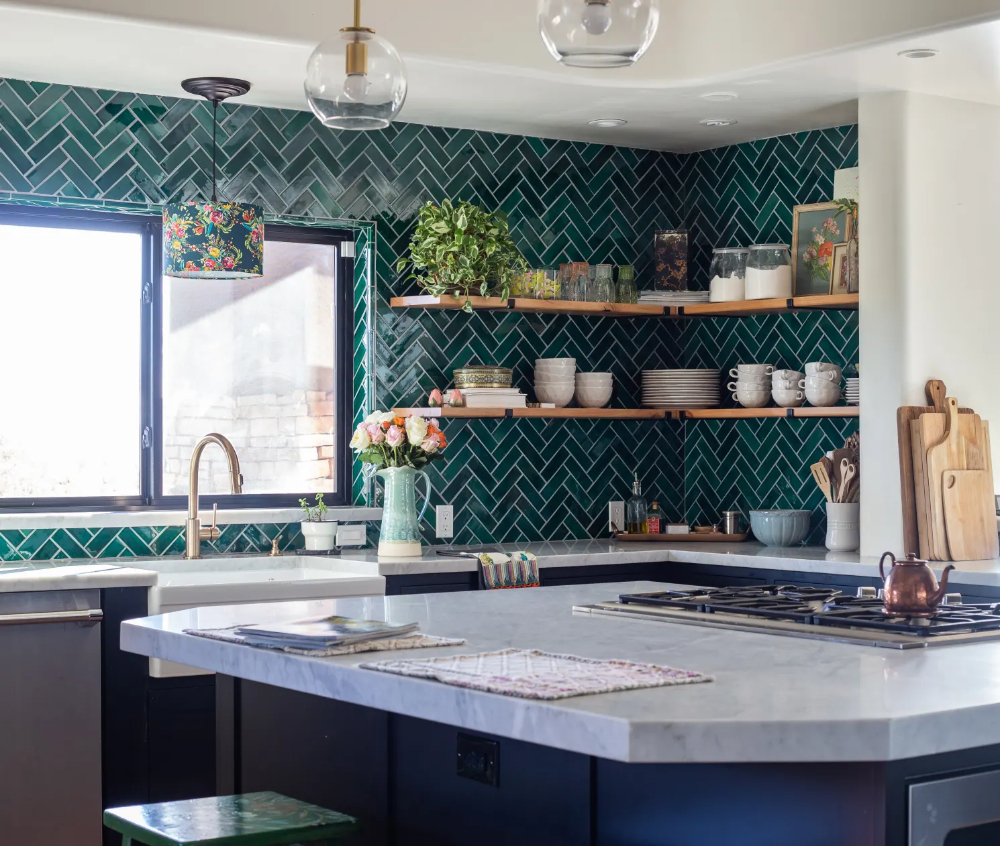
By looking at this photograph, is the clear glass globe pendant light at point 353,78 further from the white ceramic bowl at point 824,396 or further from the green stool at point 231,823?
the white ceramic bowl at point 824,396

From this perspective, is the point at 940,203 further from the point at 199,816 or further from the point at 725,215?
the point at 199,816

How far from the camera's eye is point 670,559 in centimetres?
526

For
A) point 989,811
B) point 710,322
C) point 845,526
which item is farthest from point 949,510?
point 989,811

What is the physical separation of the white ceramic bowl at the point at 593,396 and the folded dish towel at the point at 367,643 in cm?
314

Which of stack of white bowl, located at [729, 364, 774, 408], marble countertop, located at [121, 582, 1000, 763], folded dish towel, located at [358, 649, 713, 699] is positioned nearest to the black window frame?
stack of white bowl, located at [729, 364, 774, 408]

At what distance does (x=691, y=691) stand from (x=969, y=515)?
120 inches

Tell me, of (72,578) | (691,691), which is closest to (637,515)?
(72,578)

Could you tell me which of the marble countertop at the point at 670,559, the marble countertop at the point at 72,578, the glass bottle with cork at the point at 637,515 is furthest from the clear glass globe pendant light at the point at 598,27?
the glass bottle with cork at the point at 637,515

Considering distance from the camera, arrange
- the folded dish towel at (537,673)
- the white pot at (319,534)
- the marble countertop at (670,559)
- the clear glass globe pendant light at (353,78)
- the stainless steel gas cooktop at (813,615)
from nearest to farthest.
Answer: the folded dish towel at (537,673), the clear glass globe pendant light at (353,78), the stainless steel gas cooktop at (813,615), the marble countertop at (670,559), the white pot at (319,534)

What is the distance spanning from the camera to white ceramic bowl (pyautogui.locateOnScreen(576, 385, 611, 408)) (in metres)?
5.67

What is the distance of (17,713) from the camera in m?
3.97

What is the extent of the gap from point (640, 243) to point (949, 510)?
197 cm

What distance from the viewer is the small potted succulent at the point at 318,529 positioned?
512cm

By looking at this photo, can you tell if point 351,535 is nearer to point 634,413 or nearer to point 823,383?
point 634,413
